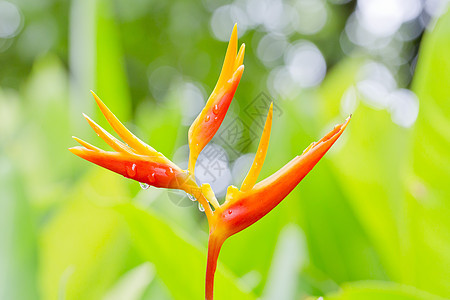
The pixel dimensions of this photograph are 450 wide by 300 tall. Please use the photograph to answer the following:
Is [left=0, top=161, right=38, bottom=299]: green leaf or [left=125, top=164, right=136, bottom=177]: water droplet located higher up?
[left=125, top=164, right=136, bottom=177]: water droplet

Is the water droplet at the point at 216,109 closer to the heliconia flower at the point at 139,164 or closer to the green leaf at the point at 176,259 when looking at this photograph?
the heliconia flower at the point at 139,164

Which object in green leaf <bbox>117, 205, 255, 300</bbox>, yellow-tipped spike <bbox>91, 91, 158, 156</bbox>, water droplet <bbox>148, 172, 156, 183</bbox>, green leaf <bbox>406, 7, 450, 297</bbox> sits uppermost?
yellow-tipped spike <bbox>91, 91, 158, 156</bbox>

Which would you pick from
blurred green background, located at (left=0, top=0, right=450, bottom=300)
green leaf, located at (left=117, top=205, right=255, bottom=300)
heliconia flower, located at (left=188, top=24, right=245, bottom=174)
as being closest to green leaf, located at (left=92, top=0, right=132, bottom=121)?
blurred green background, located at (left=0, top=0, right=450, bottom=300)

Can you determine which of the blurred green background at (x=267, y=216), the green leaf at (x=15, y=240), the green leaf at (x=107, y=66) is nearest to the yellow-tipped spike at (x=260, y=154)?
the blurred green background at (x=267, y=216)

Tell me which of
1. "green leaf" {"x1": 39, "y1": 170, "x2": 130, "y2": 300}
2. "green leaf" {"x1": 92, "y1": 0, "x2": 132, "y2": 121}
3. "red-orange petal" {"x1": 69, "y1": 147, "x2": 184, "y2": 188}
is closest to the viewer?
"red-orange petal" {"x1": 69, "y1": 147, "x2": 184, "y2": 188}

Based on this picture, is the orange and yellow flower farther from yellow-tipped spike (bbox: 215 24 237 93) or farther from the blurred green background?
the blurred green background

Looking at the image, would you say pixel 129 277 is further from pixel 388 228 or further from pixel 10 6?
pixel 10 6

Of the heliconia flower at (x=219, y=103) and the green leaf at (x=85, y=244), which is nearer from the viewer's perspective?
the heliconia flower at (x=219, y=103)

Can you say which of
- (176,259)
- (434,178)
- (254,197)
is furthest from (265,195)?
(434,178)

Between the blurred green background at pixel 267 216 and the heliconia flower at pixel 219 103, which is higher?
the heliconia flower at pixel 219 103
